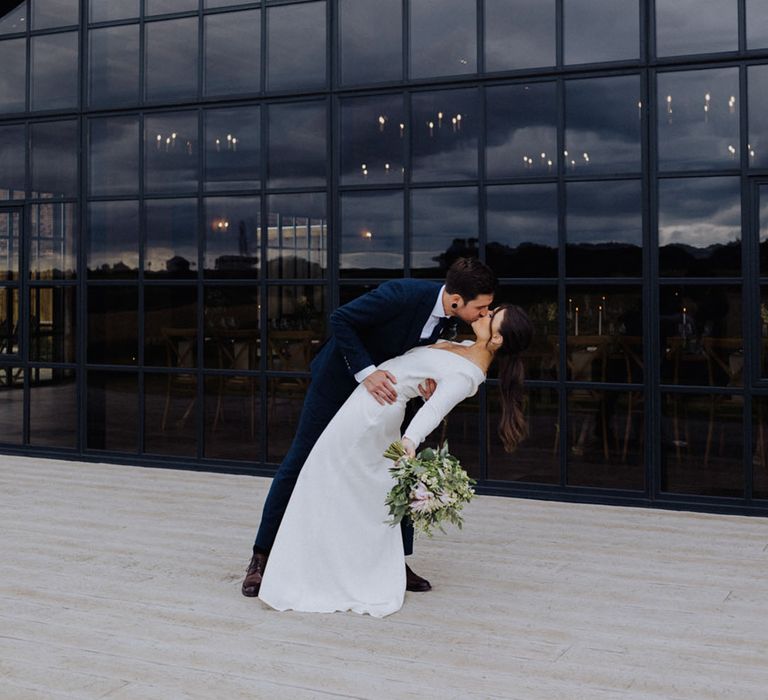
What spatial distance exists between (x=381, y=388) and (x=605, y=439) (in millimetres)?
2797

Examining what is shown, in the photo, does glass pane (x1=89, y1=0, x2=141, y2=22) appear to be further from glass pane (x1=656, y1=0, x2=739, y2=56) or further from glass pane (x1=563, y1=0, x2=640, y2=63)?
glass pane (x1=656, y1=0, x2=739, y2=56)

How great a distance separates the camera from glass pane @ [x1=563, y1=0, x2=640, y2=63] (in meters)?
6.51

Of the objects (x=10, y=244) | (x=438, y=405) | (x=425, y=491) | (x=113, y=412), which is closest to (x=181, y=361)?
(x=113, y=412)

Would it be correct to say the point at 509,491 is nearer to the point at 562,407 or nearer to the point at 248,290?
the point at 562,407

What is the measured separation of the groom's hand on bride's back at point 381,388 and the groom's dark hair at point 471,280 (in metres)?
0.44

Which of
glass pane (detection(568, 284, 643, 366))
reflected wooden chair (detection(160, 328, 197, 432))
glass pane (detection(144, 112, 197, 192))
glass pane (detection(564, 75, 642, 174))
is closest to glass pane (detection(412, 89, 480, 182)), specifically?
glass pane (detection(564, 75, 642, 174))

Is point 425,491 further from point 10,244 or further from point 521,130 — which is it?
point 10,244

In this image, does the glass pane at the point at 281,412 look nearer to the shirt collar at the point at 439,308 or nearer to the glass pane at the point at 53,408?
the glass pane at the point at 53,408

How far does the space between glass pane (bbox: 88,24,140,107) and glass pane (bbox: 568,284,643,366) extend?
375 centimetres

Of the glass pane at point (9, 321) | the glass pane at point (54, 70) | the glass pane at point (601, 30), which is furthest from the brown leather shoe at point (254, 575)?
the glass pane at point (54, 70)

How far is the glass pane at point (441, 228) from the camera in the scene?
6.88 m

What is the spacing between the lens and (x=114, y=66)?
809 centimetres

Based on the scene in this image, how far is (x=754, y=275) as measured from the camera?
6207 millimetres

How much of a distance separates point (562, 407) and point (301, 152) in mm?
2554
